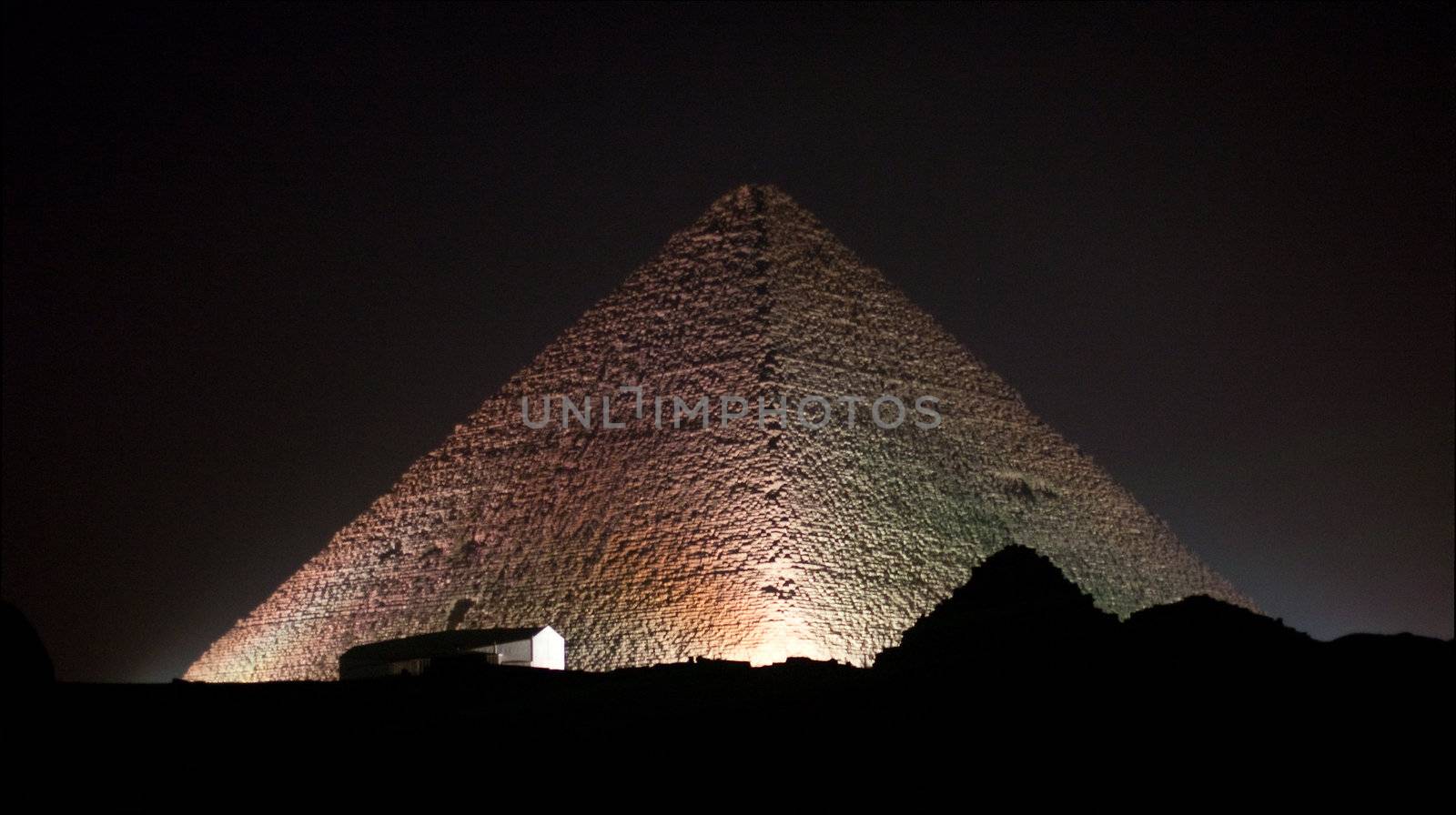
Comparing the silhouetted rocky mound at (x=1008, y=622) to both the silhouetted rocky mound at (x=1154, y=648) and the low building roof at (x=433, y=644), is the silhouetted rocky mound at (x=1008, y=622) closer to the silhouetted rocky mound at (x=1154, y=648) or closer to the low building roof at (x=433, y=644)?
the silhouetted rocky mound at (x=1154, y=648)

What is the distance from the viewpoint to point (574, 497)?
3875cm

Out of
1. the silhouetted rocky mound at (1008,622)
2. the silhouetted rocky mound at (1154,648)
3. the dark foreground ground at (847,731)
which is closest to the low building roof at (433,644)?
the silhouetted rocky mound at (1008,622)

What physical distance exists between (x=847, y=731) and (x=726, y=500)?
18.4 m

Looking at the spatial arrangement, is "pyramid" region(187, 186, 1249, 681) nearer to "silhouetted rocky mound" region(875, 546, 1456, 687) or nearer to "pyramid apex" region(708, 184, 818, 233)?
"pyramid apex" region(708, 184, 818, 233)

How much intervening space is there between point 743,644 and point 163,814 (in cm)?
1816

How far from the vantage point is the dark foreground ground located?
15.5 m

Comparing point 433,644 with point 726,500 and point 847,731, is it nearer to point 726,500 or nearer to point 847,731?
point 726,500

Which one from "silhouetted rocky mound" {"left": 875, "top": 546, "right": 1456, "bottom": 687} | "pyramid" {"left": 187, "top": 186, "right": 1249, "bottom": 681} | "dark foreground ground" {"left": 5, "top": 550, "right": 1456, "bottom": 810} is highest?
"pyramid" {"left": 187, "top": 186, "right": 1249, "bottom": 681}

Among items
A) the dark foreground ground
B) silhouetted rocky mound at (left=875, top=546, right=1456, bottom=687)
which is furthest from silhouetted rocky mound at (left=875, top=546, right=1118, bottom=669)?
the dark foreground ground

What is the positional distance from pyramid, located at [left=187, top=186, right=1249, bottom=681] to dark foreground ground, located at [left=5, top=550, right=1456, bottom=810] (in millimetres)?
13307

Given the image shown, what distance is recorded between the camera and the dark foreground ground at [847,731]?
15484 millimetres

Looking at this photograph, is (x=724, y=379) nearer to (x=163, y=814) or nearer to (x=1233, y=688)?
(x=1233, y=688)

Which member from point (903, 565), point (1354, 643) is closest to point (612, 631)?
point (903, 565)

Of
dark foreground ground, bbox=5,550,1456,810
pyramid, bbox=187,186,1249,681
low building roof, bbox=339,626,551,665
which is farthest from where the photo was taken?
pyramid, bbox=187,186,1249,681
